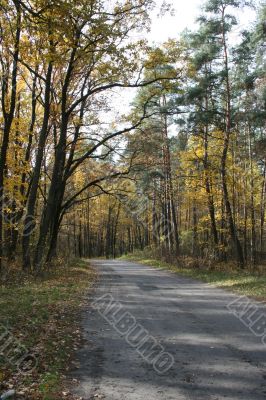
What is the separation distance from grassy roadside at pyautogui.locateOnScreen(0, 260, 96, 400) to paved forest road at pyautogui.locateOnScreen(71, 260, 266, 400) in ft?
1.11

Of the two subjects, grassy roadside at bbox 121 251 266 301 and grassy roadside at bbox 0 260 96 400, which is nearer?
grassy roadside at bbox 0 260 96 400

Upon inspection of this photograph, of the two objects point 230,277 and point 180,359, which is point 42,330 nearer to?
point 180,359

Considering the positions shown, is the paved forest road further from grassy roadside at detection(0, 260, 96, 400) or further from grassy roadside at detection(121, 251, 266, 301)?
grassy roadside at detection(121, 251, 266, 301)

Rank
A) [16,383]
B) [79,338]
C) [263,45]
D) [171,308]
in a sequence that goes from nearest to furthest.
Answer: [16,383], [79,338], [171,308], [263,45]

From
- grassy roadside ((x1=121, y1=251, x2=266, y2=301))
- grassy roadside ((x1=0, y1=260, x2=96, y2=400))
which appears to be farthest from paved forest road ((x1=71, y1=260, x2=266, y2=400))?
grassy roadside ((x1=121, y1=251, x2=266, y2=301))

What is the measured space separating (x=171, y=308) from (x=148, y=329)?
9.04ft

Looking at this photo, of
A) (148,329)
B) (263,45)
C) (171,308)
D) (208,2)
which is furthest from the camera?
(208,2)

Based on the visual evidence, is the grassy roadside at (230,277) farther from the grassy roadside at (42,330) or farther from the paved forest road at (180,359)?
the grassy roadside at (42,330)

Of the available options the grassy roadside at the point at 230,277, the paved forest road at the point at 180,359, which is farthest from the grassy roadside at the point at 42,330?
the grassy roadside at the point at 230,277

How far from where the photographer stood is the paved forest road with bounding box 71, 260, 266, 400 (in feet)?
17.6

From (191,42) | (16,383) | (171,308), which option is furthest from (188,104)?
(16,383)

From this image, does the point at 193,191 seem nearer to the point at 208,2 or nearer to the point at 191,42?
the point at 191,42

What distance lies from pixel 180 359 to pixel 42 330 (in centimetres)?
289

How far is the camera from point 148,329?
889 cm
